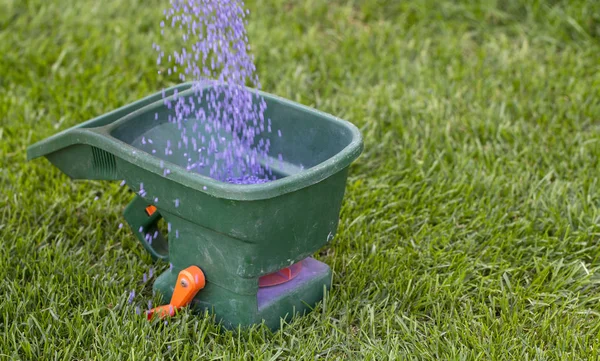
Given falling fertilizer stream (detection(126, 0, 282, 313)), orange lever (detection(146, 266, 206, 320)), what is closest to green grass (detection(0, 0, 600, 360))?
orange lever (detection(146, 266, 206, 320))

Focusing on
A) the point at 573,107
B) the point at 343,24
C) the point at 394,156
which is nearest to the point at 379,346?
the point at 394,156

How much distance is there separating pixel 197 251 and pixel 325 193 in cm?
39

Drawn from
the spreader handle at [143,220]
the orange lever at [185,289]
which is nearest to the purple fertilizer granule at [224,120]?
the spreader handle at [143,220]

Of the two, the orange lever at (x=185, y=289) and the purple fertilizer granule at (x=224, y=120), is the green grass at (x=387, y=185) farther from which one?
the purple fertilizer granule at (x=224, y=120)

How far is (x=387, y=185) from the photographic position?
3.00m

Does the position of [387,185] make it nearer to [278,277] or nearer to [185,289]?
[278,277]

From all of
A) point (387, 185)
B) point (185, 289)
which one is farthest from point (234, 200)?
point (387, 185)

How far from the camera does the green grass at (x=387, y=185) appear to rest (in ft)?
7.54

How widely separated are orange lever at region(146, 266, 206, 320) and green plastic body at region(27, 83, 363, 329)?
3cm

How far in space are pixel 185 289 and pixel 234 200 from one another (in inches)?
14.7

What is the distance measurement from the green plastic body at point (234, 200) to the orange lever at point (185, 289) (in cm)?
3

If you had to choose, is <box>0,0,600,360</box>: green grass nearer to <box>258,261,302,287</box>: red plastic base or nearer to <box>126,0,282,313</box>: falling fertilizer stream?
<box>258,261,302,287</box>: red plastic base

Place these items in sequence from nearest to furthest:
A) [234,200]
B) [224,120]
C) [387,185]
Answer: [234,200] → [224,120] → [387,185]

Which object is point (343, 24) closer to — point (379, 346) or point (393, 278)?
point (393, 278)
